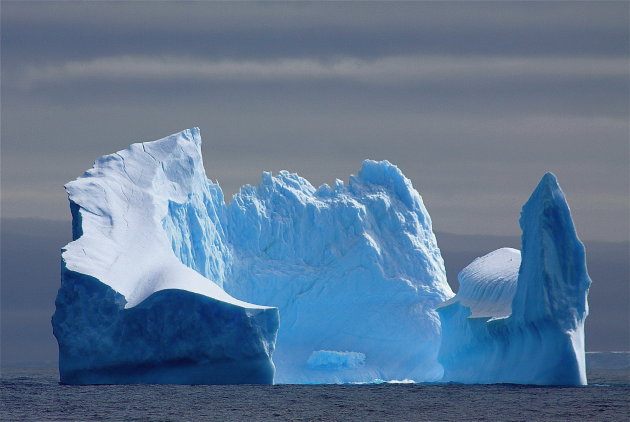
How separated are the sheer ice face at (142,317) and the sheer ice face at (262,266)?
0.13 ft

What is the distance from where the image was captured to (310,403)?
1192 inches

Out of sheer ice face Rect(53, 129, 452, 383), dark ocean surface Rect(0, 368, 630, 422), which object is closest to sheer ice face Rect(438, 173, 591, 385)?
dark ocean surface Rect(0, 368, 630, 422)

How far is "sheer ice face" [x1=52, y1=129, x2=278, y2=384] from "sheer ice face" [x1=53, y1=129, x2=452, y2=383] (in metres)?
0.04

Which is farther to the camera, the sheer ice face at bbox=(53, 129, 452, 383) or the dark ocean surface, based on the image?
the sheer ice face at bbox=(53, 129, 452, 383)

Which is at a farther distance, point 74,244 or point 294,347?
point 294,347

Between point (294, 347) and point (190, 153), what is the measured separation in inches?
257

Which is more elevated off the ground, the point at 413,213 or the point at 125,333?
the point at 413,213

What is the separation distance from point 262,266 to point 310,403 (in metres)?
8.26

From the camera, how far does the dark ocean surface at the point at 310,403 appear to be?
87.8 feet

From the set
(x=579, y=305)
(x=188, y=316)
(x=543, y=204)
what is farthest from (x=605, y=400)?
(x=188, y=316)

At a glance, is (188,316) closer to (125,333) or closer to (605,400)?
(125,333)

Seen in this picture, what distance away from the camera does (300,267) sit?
37906mm

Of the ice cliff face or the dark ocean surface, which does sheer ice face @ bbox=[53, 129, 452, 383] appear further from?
the dark ocean surface

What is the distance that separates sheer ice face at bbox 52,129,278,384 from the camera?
30.4 meters
